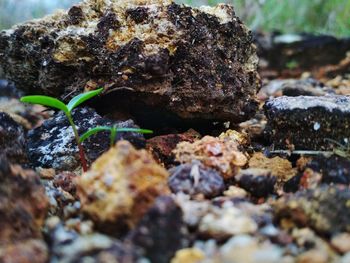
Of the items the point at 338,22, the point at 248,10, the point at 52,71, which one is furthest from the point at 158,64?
the point at 338,22

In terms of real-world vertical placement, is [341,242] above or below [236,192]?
below

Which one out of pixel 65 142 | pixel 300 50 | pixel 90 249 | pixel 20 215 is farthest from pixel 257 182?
pixel 300 50

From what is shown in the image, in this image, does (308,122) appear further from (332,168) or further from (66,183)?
(66,183)

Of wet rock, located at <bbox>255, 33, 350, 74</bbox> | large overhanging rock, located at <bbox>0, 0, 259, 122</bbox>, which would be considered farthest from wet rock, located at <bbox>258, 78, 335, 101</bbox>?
large overhanging rock, located at <bbox>0, 0, 259, 122</bbox>

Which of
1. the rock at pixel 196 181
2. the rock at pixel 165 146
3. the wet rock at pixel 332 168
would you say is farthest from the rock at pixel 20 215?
the wet rock at pixel 332 168

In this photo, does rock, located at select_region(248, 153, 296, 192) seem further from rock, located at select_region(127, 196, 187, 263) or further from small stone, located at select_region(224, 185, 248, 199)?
rock, located at select_region(127, 196, 187, 263)
